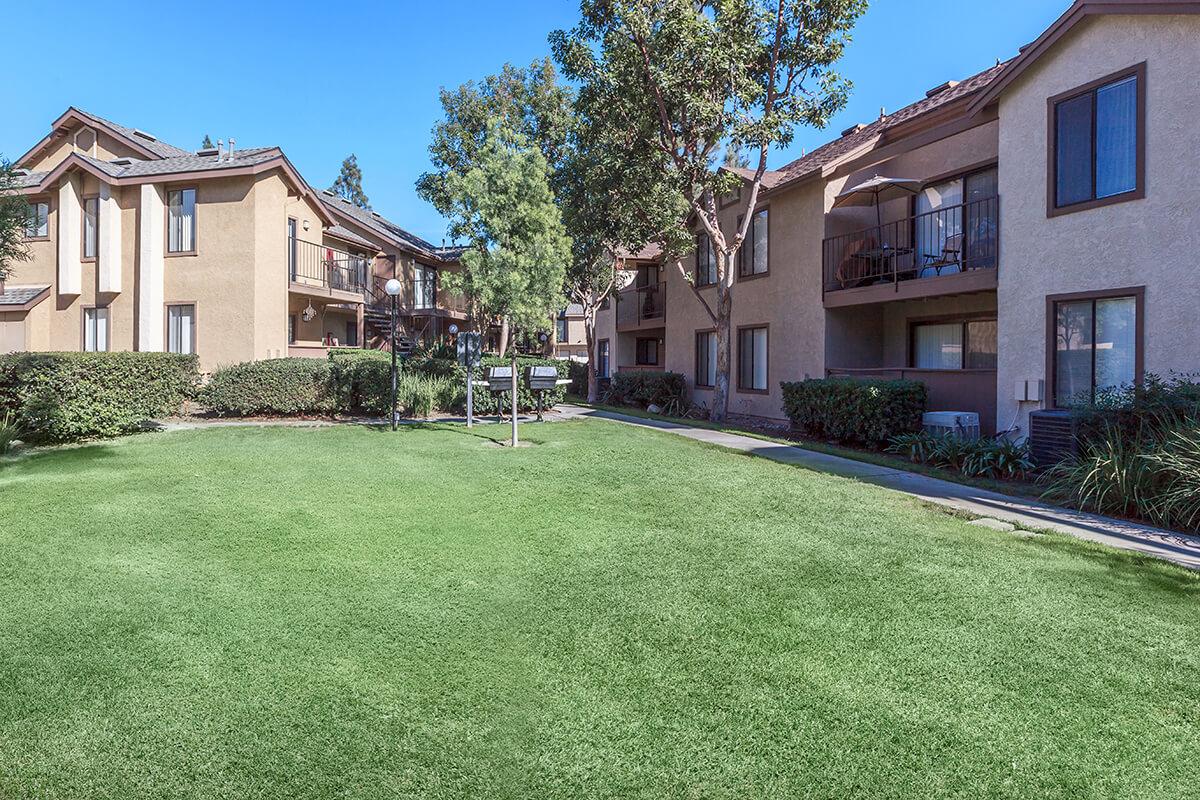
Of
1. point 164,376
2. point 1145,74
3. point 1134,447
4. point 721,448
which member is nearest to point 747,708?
point 1134,447

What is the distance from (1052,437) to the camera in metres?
9.30

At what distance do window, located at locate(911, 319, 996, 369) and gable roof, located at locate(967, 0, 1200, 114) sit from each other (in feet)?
14.2

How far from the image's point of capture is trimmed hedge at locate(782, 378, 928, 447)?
1221 centimetres

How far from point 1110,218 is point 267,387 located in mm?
16525

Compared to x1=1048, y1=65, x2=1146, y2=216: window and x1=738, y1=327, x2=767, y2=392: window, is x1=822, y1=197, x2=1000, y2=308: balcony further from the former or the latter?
x1=738, y1=327, x2=767, y2=392: window

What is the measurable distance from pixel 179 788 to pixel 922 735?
3.13 meters

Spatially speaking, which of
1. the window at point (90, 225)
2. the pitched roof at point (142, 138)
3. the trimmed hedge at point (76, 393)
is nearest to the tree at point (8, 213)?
the trimmed hedge at point (76, 393)

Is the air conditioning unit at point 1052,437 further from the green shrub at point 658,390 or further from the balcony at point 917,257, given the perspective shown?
the green shrub at point 658,390

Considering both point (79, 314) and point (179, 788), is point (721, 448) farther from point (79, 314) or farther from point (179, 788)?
point (79, 314)

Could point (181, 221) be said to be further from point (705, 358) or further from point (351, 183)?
point (351, 183)

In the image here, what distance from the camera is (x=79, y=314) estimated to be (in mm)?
20125

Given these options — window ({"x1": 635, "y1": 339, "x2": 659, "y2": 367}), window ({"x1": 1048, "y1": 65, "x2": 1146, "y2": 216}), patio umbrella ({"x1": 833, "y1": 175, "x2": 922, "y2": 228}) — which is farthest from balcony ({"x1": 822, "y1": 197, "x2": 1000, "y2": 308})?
window ({"x1": 635, "y1": 339, "x2": 659, "y2": 367})

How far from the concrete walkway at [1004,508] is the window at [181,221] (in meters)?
17.1

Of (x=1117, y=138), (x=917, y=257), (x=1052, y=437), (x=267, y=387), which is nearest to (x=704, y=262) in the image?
(x=917, y=257)
